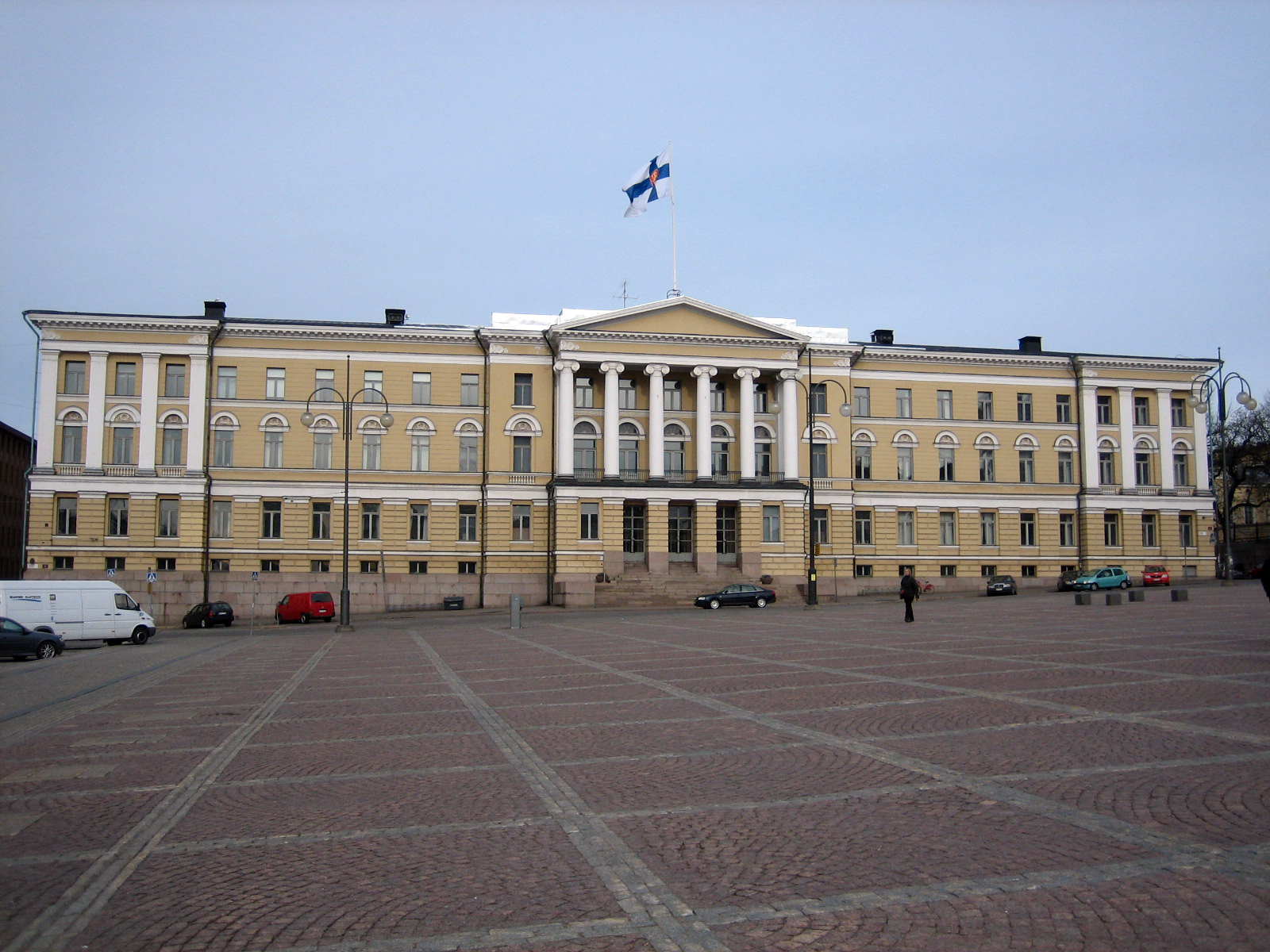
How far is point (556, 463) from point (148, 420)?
2344 cm

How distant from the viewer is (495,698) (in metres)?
16.5

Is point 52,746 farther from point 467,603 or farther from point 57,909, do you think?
point 467,603

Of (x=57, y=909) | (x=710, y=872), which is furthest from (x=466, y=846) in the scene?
(x=57, y=909)

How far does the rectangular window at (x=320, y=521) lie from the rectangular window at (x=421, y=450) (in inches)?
229

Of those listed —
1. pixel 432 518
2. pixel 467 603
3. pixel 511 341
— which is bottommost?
pixel 467 603

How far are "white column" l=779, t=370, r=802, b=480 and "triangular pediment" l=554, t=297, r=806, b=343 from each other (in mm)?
2373

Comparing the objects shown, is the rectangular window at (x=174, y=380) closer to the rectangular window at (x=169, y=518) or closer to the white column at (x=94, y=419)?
the white column at (x=94, y=419)

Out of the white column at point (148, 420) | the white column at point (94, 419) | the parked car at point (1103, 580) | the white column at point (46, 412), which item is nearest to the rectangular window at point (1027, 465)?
the parked car at point (1103, 580)

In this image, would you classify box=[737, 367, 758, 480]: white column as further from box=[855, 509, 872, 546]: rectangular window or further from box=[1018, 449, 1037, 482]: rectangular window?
box=[1018, 449, 1037, 482]: rectangular window

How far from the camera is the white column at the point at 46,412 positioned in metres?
57.6

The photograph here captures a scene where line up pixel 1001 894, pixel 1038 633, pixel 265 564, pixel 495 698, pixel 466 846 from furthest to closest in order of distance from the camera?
pixel 265 564
pixel 1038 633
pixel 495 698
pixel 466 846
pixel 1001 894

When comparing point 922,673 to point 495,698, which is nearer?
point 495,698

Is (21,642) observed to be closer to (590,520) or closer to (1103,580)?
(590,520)

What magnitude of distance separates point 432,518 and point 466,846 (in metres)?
55.2
